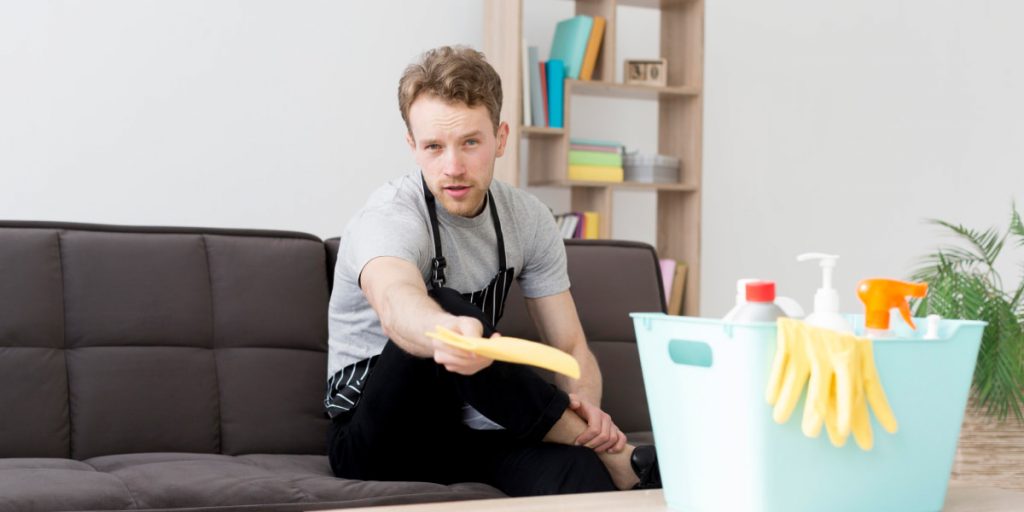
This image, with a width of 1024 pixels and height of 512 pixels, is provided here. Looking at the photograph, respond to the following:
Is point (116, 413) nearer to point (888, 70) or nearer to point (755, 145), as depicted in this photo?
point (755, 145)

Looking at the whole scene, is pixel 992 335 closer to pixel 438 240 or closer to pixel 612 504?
pixel 438 240

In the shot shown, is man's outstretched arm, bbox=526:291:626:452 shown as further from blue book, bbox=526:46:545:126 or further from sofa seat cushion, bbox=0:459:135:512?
blue book, bbox=526:46:545:126

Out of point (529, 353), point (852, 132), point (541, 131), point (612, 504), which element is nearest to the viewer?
point (529, 353)

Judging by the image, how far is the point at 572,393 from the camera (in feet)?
6.33

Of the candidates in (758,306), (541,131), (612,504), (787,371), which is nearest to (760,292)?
(758,306)

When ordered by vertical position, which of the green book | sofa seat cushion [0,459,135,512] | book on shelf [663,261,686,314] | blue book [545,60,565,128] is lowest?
book on shelf [663,261,686,314]

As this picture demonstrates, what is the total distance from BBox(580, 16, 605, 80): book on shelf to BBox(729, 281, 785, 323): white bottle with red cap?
278cm

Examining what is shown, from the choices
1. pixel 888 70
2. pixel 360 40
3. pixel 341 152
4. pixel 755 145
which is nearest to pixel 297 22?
pixel 360 40

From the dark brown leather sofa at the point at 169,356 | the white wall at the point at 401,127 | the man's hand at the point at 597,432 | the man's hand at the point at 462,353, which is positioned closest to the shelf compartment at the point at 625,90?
the white wall at the point at 401,127

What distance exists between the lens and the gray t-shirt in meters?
1.68

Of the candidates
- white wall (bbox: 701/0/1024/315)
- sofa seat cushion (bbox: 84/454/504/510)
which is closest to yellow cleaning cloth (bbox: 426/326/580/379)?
sofa seat cushion (bbox: 84/454/504/510)

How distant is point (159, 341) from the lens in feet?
6.46

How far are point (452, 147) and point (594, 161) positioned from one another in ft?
7.00

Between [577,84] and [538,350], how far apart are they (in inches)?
115
